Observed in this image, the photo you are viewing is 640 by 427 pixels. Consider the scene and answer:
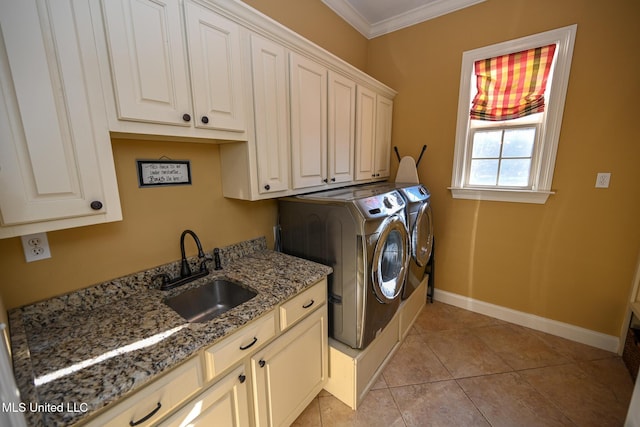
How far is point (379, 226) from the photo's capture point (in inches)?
59.4

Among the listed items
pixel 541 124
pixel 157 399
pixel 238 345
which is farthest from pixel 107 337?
pixel 541 124

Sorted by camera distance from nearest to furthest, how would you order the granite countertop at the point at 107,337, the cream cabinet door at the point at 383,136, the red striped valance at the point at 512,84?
the granite countertop at the point at 107,337
the red striped valance at the point at 512,84
the cream cabinet door at the point at 383,136

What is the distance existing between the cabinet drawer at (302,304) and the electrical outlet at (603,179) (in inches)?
87.6

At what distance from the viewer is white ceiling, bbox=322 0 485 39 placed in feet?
7.54

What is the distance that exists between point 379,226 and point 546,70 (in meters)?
1.97

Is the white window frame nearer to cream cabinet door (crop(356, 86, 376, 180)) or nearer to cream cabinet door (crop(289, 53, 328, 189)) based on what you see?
cream cabinet door (crop(356, 86, 376, 180))

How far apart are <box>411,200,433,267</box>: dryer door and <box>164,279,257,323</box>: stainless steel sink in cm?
138

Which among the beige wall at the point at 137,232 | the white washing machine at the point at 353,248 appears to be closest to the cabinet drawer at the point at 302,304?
the white washing machine at the point at 353,248

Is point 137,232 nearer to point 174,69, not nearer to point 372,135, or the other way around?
point 174,69

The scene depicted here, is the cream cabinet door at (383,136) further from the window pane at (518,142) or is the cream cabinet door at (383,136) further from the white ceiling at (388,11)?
the window pane at (518,142)

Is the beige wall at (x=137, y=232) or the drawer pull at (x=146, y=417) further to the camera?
the beige wall at (x=137, y=232)

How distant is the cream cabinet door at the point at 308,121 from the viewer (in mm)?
1591

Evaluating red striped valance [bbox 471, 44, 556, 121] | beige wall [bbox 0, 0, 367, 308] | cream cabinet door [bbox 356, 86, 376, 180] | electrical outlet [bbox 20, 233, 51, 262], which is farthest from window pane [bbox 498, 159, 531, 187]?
electrical outlet [bbox 20, 233, 51, 262]

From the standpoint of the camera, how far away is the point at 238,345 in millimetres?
1049
